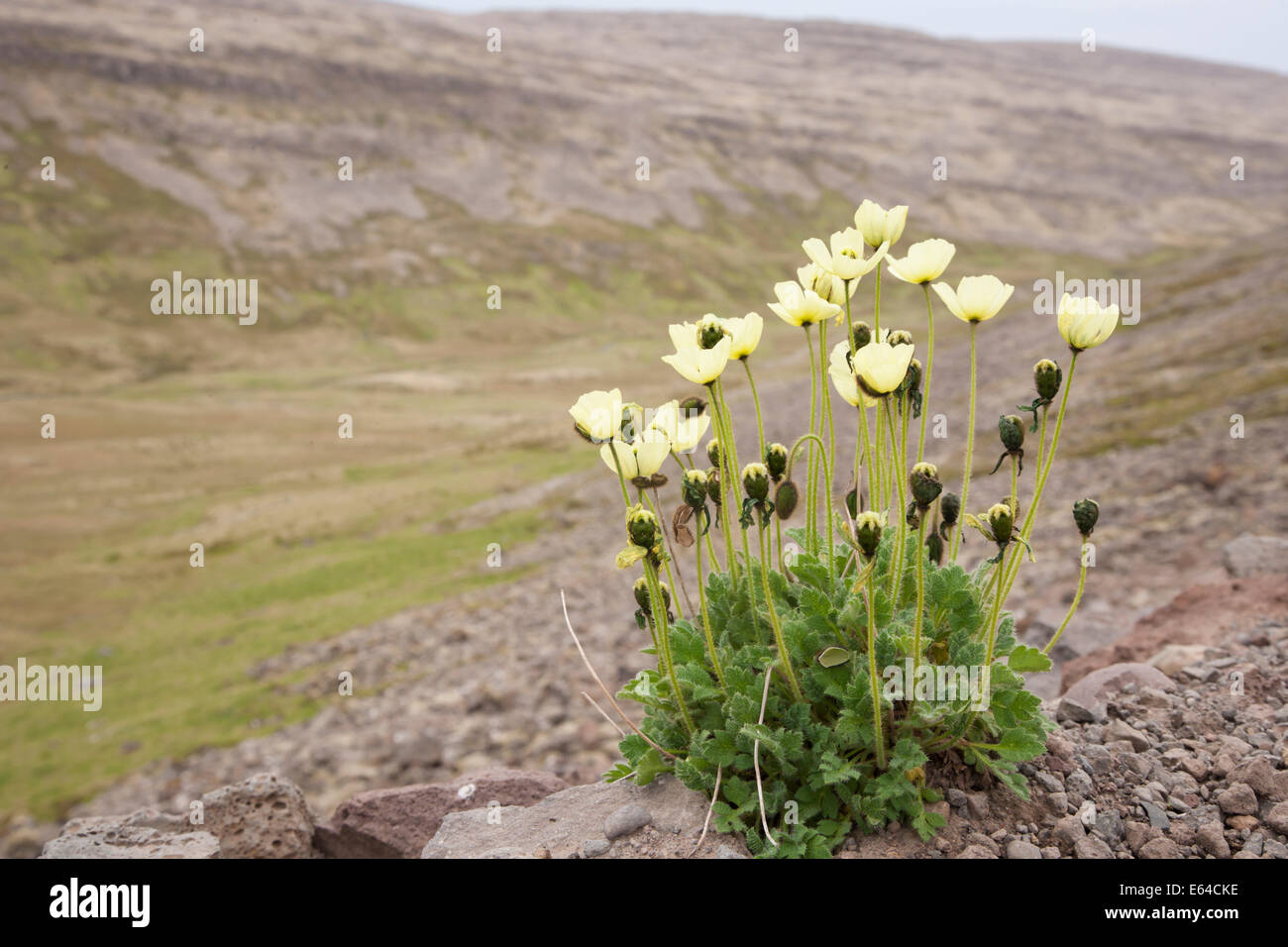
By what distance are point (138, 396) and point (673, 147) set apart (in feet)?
341

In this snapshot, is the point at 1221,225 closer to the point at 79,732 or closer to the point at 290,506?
the point at 290,506

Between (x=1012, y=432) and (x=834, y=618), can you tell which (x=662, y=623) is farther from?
(x=1012, y=432)

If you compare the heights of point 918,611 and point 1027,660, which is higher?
point 918,611

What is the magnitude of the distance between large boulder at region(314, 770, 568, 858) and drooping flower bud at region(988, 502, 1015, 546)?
3371 mm

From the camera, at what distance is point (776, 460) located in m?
3.45

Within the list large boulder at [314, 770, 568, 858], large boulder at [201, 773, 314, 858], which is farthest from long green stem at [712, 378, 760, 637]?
large boulder at [201, 773, 314, 858]

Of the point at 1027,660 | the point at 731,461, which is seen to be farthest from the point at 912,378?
the point at 1027,660

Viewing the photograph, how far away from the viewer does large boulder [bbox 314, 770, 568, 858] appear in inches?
209

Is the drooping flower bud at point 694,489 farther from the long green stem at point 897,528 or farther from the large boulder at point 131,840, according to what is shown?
the large boulder at point 131,840

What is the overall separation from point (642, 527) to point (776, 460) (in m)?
0.71

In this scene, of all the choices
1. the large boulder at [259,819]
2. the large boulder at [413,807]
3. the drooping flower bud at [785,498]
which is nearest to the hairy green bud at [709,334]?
the drooping flower bud at [785,498]

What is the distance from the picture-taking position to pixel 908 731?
361cm

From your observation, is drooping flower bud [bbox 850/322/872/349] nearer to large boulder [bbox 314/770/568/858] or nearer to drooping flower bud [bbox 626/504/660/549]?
drooping flower bud [bbox 626/504/660/549]

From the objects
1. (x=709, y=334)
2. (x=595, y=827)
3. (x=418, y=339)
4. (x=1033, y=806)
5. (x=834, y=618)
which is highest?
(x=418, y=339)
